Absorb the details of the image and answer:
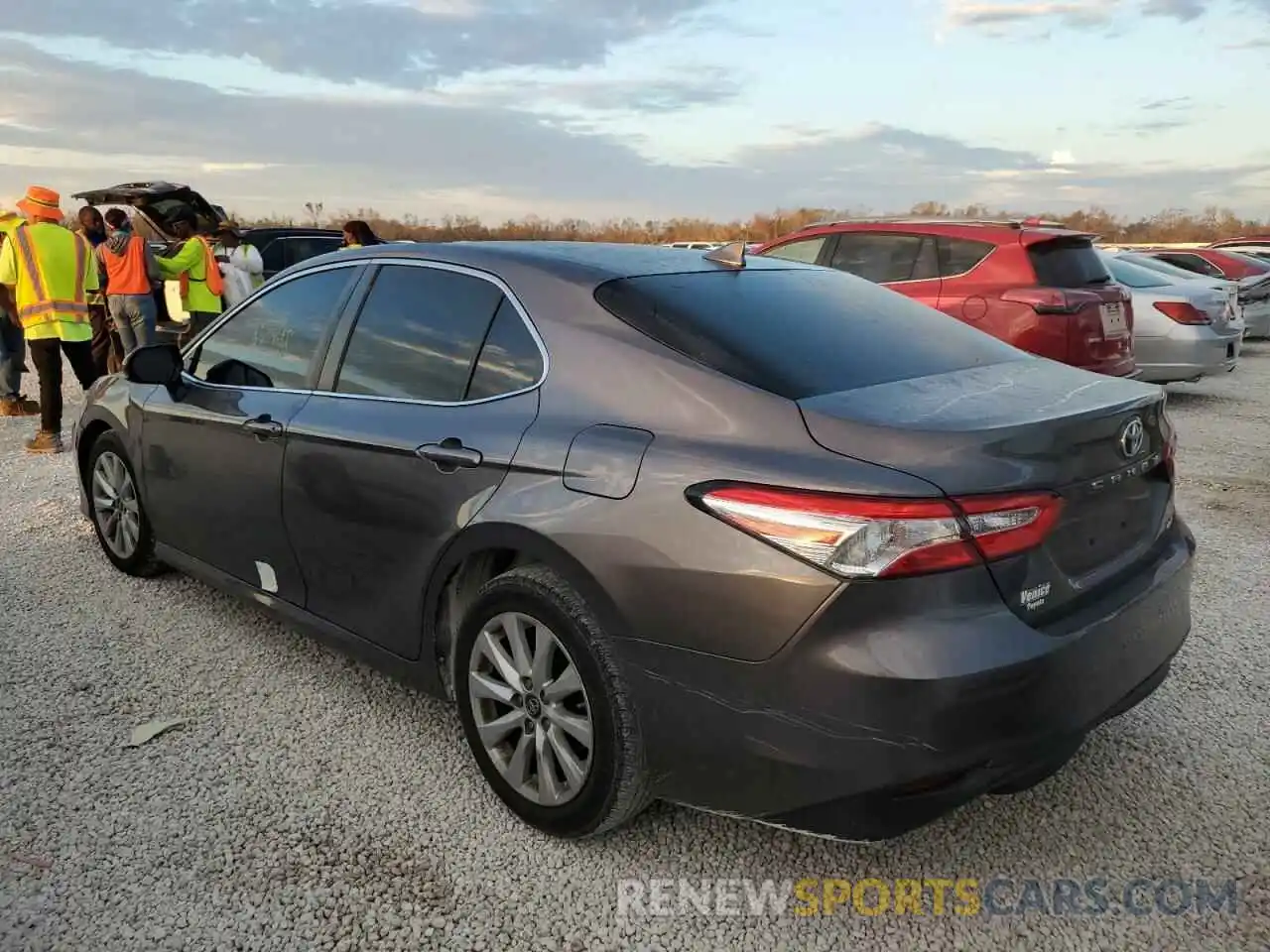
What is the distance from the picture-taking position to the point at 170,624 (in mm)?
4031

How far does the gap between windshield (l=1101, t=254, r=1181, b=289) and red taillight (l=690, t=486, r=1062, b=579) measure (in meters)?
8.93

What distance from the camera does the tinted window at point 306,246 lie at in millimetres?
13641

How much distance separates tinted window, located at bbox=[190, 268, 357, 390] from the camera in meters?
3.44

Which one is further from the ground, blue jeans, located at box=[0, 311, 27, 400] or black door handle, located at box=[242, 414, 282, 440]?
black door handle, located at box=[242, 414, 282, 440]

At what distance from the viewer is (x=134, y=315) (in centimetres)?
880

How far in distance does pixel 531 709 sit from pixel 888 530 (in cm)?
111

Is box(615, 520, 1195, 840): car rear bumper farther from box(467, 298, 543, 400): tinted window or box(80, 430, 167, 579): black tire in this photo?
box(80, 430, 167, 579): black tire

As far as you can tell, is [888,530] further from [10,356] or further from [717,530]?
[10,356]

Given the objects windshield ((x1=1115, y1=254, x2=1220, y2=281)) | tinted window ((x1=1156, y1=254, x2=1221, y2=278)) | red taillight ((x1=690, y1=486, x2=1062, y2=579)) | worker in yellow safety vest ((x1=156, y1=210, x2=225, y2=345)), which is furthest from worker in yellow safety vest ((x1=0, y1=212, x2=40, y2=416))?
tinted window ((x1=1156, y1=254, x2=1221, y2=278))

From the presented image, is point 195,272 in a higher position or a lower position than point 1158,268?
higher

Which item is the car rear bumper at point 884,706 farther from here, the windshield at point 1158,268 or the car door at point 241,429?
the windshield at point 1158,268

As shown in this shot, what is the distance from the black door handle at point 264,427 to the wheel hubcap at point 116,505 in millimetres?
1208

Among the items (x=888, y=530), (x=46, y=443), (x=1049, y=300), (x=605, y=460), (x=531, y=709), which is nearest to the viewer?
(x=888, y=530)

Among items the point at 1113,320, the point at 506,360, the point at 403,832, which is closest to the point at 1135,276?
the point at 1113,320
